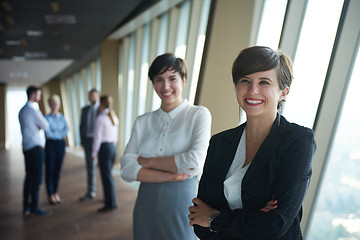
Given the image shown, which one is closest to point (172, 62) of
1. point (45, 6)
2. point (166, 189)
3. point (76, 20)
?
point (166, 189)

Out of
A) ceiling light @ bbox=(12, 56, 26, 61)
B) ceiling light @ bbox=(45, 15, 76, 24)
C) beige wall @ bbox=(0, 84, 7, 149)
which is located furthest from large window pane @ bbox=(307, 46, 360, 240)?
beige wall @ bbox=(0, 84, 7, 149)

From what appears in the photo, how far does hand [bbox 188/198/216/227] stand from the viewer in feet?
4.86

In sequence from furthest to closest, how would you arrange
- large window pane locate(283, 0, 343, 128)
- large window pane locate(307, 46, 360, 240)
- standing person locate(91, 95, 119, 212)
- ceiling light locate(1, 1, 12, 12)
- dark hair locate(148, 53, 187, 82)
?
ceiling light locate(1, 1, 12, 12) → standing person locate(91, 95, 119, 212) → large window pane locate(283, 0, 343, 128) → large window pane locate(307, 46, 360, 240) → dark hair locate(148, 53, 187, 82)

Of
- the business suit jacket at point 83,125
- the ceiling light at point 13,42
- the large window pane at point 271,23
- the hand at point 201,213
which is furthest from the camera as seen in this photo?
the ceiling light at point 13,42

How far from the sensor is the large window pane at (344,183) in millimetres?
3014

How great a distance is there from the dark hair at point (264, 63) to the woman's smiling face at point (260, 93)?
19 mm

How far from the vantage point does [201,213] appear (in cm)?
150

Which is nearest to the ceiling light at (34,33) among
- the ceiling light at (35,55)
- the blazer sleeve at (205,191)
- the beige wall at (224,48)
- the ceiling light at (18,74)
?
Result: the ceiling light at (35,55)

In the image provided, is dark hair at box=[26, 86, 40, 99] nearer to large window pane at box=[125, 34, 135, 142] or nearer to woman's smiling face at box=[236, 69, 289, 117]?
woman's smiling face at box=[236, 69, 289, 117]

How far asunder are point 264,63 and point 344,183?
2293 millimetres

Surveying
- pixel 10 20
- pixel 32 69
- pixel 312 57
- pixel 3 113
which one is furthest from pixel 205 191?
pixel 3 113

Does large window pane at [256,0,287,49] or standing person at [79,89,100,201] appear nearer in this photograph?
large window pane at [256,0,287,49]

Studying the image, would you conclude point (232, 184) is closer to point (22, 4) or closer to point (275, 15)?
point (275, 15)

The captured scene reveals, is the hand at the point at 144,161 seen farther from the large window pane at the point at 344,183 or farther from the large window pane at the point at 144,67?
the large window pane at the point at 144,67
